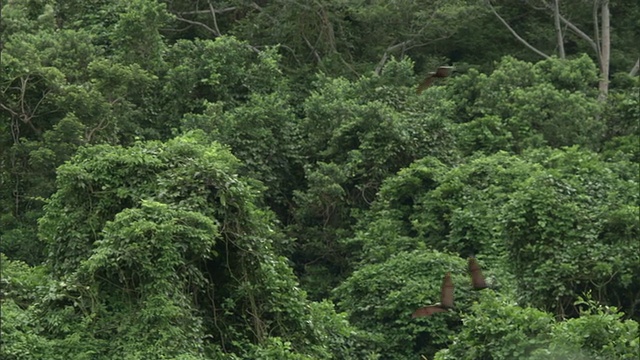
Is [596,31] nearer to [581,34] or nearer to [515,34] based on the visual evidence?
[581,34]

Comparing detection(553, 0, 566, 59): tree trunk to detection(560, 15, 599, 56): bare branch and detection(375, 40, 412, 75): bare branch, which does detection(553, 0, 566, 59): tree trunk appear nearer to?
detection(560, 15, 599, 56): bare branch

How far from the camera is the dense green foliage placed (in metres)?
12.3

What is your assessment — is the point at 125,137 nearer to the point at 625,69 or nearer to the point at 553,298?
the point at 553,298

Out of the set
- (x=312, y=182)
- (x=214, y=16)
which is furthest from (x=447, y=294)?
(x=214, y=16)

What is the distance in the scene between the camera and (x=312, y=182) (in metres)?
17.8

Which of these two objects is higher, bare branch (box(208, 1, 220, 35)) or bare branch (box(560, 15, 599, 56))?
bare branch (box(560, 15, 599, 56))

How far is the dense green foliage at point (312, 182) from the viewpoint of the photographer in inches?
483

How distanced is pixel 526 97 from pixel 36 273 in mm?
8493

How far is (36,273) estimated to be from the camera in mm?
12977

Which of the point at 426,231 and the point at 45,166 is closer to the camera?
the point at 45,166

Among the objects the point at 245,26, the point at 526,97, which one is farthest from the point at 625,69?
the point at 245,26

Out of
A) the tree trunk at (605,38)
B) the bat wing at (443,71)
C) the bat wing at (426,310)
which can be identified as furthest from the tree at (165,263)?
the tree trunk at (605,38)

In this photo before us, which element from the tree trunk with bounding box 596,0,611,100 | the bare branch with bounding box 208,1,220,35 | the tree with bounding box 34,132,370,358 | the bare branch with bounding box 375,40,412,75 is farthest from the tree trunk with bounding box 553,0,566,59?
the tree with bounding box 34,132,370,358

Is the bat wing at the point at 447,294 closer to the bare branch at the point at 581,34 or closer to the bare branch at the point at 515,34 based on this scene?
the bare branch at the point at 515,34
